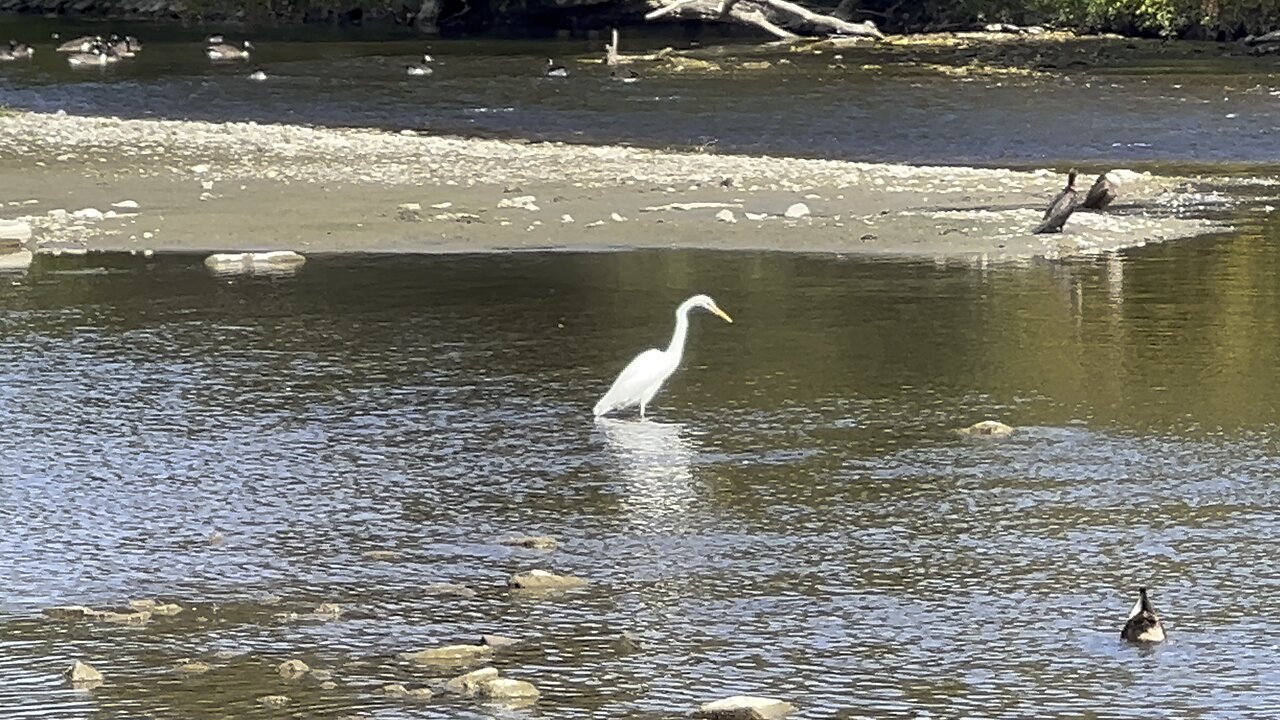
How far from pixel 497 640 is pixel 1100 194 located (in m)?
13.0

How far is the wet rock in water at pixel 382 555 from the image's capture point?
9.35 metres

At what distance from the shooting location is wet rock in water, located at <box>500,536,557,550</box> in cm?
948

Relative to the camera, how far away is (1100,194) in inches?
784

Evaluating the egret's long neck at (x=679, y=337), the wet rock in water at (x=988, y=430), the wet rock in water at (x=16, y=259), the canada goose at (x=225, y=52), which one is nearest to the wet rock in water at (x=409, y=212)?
the wet rock in water at (x=16, y=259)

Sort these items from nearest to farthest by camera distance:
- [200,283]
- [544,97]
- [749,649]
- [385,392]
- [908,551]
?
[749,649] < [908,551] < [385,392] < [200,283] < [544,97]

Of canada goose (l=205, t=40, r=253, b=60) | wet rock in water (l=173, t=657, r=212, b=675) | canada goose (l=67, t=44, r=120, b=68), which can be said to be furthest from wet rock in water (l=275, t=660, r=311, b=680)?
canada goose (l=205, t=40, r=253, b=60)

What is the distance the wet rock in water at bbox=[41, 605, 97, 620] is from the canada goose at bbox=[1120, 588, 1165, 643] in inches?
150

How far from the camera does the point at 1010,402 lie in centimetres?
1252

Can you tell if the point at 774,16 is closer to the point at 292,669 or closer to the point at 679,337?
the point at 679,337

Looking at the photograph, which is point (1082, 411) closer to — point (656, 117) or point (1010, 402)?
point (1010, 402)

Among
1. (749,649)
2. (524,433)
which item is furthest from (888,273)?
(749,649)

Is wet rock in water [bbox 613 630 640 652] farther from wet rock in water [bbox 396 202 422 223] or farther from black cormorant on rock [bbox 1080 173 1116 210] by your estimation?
wet rock in water [bbox 396 202 422 223]

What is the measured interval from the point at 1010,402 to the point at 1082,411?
0.43 metres

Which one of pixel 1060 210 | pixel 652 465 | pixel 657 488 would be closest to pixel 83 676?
pixel 657 488
